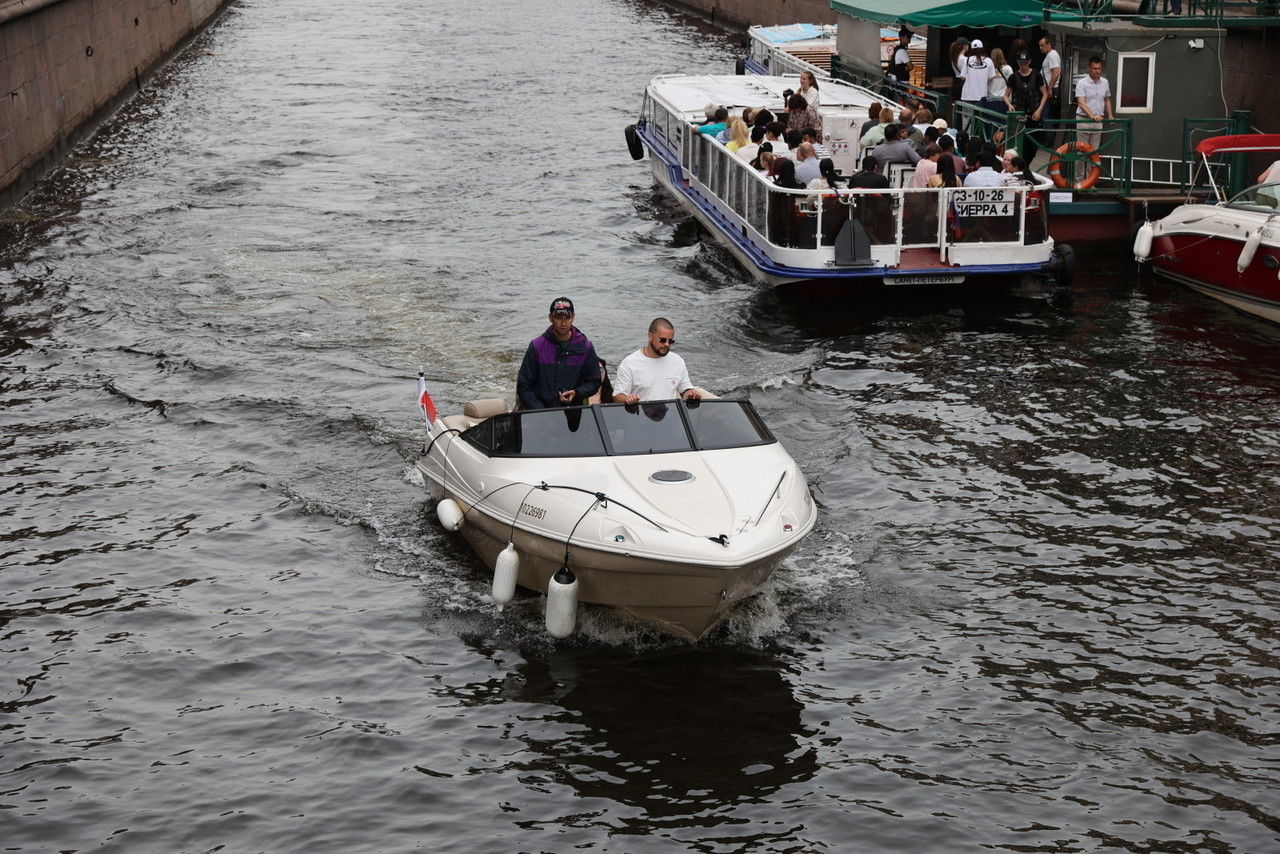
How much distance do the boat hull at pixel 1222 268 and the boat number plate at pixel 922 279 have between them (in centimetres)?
331

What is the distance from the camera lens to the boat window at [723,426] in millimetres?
12133

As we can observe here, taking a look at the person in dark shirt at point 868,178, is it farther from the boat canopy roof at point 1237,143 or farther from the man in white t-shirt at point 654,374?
the man in white t-shirt at point 654,374

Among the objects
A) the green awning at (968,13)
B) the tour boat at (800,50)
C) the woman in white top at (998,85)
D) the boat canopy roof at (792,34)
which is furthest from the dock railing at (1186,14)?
the boat canopy roof at (792,34)

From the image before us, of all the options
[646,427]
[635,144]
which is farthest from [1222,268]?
[635,144]

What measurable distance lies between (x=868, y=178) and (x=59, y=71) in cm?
1963

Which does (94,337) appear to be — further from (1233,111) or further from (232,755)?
(1233,111)

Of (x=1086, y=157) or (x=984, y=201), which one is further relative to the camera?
(x=1086, y=157)

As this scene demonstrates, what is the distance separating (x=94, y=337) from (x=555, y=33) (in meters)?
38.0

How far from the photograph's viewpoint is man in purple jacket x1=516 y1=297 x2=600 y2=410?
513 inches

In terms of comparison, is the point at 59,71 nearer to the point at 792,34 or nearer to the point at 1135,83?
the point at 792,34

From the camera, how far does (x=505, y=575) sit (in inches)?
459

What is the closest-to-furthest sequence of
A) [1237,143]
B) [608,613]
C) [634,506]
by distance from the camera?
[634,506]
[608,613]
[1237,143]

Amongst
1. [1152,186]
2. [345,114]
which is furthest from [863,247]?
[345,114]

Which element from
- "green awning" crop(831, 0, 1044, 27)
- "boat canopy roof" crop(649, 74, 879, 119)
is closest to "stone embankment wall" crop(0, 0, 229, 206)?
"boat canopy roof" crop(649, 74, 879, 119)
